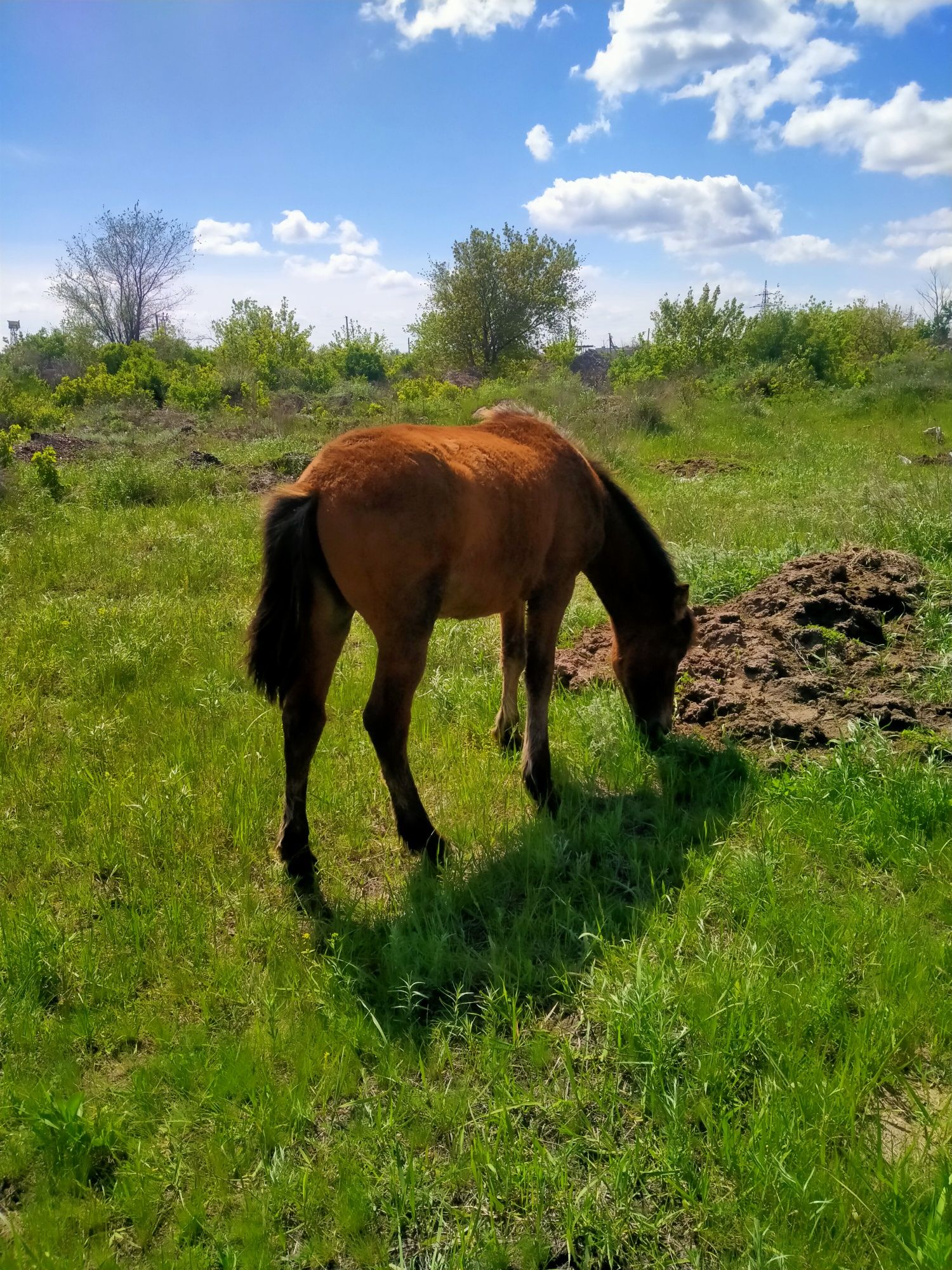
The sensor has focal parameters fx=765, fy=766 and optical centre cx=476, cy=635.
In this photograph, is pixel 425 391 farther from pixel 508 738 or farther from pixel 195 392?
pixel 508 738

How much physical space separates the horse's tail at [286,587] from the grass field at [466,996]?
954mm

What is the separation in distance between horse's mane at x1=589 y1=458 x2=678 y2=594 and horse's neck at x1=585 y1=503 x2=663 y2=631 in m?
0.01

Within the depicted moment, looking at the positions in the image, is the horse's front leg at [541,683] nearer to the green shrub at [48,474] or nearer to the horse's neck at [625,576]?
the horse's neck at [625,576]

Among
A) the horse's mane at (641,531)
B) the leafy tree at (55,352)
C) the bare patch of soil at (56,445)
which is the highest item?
the leafy tree at (55,352)

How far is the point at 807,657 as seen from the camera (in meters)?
5.08

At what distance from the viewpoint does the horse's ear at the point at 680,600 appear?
4.71 m

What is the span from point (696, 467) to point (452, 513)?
1332 centimetres

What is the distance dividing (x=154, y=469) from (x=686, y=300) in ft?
109

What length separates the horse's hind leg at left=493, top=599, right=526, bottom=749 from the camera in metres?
4.90

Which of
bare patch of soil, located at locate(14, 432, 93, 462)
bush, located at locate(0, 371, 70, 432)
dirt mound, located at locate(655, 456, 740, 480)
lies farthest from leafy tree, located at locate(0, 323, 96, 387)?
dirt mound, located at locate(655, 456, 740, 480)

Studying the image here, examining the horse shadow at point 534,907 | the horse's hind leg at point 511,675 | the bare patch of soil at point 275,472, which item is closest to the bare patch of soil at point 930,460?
the bare patch of soil at point 275,472

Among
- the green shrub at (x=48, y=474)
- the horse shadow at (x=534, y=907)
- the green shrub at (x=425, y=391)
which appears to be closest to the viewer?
the horse shadow at (x=534, y=907)

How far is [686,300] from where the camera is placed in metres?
37.6

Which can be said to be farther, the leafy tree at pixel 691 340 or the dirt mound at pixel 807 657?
the leafy tree at pixel 691 340
